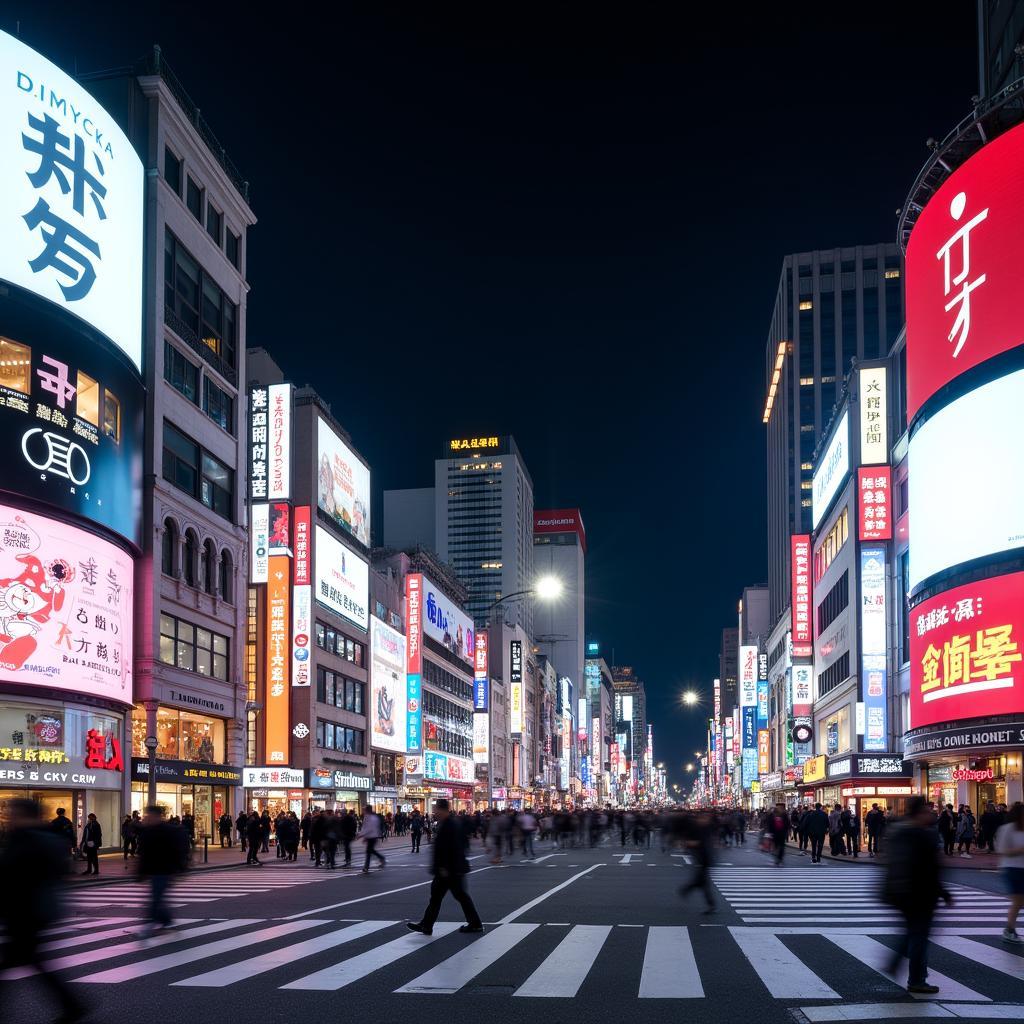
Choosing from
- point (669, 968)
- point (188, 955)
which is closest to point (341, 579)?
point (188, 955)

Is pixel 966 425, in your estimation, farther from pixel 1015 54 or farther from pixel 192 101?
pixel 192 101

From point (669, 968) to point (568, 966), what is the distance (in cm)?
110

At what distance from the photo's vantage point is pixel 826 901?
24.1 meters

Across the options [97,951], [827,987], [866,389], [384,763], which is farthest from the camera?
[384,763]

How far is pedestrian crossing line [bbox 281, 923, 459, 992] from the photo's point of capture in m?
12.5

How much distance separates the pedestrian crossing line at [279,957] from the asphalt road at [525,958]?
4cm

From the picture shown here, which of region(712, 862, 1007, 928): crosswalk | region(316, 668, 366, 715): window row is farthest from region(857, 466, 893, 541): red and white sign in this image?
region(316, 668, 366, 715): window row

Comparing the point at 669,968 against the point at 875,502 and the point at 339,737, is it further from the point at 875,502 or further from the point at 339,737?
the point at 339,737

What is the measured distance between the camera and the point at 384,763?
82875 mm

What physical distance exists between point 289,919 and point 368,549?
5804 centimetres

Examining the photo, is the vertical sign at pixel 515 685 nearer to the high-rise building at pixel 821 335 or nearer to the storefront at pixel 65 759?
the high-rise building at pixel 821 335

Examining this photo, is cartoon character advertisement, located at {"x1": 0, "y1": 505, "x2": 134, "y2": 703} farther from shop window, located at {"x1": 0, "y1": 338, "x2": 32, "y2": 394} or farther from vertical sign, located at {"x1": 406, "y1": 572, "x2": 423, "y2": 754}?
vertical sign, located at {"x1": 406, "y1": 572, "x2": 423, "y2": 754}

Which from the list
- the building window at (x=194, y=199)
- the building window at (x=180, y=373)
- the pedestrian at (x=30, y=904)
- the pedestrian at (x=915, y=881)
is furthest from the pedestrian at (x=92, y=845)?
the building window at (x=194, y=199)

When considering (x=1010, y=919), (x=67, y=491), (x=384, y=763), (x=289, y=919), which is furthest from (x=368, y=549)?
(x=1010, y=919)
